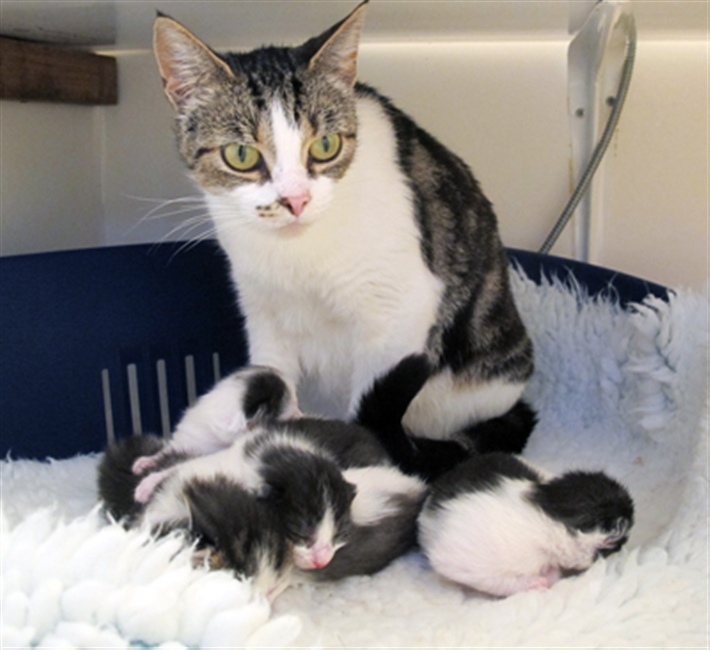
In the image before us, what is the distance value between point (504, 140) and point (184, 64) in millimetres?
968

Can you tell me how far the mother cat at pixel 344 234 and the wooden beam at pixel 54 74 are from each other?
542 millimetres

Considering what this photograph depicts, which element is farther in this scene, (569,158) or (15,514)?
(569,158)

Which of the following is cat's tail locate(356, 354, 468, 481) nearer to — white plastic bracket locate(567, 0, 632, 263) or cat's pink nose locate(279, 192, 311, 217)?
cat's pink nose locate(279, 192, 311, 217)

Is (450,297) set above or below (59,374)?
above

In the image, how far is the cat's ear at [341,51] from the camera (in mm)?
996

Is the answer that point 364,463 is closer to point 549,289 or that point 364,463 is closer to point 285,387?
point 285,387

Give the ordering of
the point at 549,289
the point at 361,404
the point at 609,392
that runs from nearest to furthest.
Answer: the point at 361,404, the point at 609,392, the point at 549,289

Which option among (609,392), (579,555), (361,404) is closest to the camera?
(579,555)

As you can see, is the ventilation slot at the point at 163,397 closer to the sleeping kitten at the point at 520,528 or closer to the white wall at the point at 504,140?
the white wall at the point at 504,140

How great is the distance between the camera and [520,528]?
780 millimetres

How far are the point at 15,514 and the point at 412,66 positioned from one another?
4.17ft

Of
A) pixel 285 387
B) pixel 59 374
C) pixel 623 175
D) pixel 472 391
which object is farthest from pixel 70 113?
pixel 623 175

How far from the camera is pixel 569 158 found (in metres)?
1.72

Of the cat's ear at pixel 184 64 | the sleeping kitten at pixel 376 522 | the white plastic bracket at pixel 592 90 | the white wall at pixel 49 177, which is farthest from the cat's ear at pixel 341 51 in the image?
the white wall at pixel 49 177
